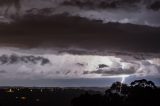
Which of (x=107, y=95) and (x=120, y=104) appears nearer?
(x=120, y=104)

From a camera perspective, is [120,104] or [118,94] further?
[118,94]

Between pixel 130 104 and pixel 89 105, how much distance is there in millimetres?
7757

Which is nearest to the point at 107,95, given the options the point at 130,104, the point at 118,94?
the point at 118,94

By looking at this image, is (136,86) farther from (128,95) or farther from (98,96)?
(98,96)

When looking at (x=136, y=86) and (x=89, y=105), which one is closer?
(x=89, y=105)

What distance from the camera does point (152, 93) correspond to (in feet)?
270

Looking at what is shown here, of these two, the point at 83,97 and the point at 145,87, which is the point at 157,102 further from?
the point at 83,97

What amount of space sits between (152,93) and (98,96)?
34.8 feet

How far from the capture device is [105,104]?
3319 inches

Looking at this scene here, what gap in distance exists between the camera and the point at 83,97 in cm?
8325

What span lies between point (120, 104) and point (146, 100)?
5419 millimetres

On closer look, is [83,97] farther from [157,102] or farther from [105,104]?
[157,102]

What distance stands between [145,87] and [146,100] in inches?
193

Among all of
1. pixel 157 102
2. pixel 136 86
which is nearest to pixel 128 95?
pixel 136 86
